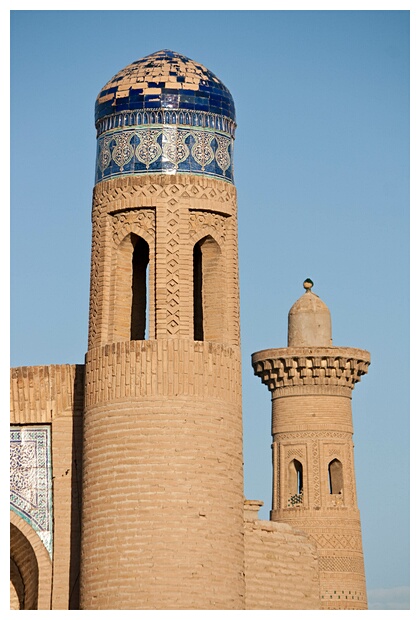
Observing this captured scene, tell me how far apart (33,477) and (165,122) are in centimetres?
408

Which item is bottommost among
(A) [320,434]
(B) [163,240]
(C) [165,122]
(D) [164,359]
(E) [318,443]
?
(E) [318,443]

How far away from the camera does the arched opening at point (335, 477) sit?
27.2 metres

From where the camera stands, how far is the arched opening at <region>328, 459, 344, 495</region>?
1070 inches

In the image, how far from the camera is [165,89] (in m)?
17.5

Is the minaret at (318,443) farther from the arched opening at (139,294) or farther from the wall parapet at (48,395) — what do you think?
the wall parapet at (48,395)

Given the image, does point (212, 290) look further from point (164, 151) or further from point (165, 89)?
point (165, 89)

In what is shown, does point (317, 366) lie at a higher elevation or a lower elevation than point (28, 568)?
higher

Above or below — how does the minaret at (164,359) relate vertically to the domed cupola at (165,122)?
below

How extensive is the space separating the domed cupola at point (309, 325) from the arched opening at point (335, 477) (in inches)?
77.5

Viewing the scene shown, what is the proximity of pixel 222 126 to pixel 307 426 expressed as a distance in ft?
33.6

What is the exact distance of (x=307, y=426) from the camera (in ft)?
89.2

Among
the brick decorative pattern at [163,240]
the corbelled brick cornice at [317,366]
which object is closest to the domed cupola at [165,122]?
the brick decorative pattern at [163,240]

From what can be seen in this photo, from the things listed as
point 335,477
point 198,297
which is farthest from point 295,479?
point 198,297
